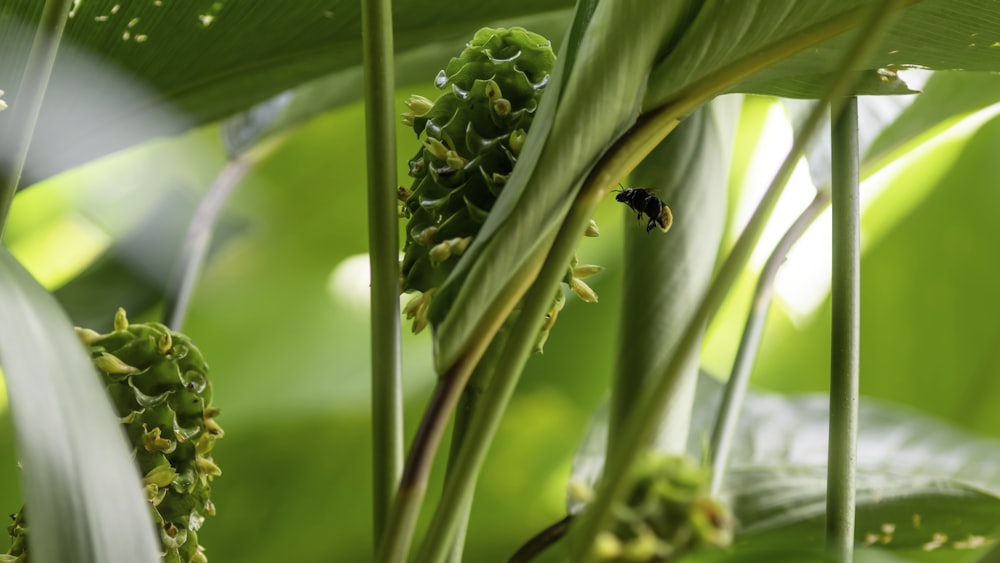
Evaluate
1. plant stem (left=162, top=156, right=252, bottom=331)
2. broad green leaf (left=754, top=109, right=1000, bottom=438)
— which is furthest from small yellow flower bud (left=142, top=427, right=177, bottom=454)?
broad green leaf (left=754, top=109, right=1000, bottom=438)

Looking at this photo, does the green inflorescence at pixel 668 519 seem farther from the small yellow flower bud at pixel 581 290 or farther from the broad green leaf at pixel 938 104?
the broad green leaf at pixel 938 104

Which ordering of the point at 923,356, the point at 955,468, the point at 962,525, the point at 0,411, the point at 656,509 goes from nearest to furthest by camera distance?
the point at 656,509
the point at 962,525
the point at 955,468
the point at 0,411
the point at 923,356

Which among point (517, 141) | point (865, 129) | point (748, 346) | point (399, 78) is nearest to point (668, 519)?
point (517, 141)

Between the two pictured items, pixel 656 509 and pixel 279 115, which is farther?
pixel 279 115

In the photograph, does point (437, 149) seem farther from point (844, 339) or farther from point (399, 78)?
point (399, 78)

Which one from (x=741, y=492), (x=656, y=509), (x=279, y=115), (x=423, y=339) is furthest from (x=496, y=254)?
(x=423, y=339)

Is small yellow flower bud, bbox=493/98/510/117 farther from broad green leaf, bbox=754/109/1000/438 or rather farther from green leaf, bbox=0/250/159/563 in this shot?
broad green leaf, bbox=754/109/1000/438

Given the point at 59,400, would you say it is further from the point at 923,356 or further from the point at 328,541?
the point at 923,356

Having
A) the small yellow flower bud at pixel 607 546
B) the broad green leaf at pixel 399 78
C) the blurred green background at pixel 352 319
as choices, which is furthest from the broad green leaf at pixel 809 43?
the blurred green background at pixel 352 319
